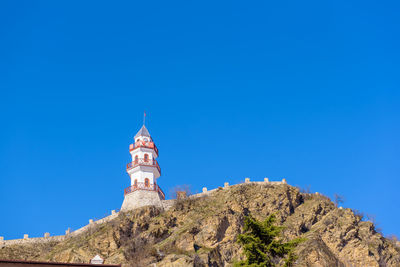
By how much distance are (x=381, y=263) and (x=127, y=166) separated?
37367 mm

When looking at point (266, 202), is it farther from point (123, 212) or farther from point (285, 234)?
point (123, 212)

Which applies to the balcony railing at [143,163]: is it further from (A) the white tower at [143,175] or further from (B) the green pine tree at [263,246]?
(B) the green pine tree at [263,246]

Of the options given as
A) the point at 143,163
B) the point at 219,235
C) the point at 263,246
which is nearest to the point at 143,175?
the point at 143,163

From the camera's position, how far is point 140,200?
72.6 m

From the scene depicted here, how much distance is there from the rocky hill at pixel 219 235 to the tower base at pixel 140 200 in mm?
2535

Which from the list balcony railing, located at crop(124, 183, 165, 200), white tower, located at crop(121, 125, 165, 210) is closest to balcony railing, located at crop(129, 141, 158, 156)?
white tower, located at crop(121, 125, 165, 210)

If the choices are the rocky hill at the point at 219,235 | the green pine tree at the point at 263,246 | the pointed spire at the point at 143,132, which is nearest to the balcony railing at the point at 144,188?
the rocky hill at the point at 219,235

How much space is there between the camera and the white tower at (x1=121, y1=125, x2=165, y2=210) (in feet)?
240

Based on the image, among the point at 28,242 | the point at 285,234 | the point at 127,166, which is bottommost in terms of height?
the point at 285,234

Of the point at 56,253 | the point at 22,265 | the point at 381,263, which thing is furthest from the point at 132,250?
the point at 381,263

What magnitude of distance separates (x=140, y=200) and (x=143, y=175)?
4.76 metres

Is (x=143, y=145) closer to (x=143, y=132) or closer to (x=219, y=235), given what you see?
(x=143, y=132)

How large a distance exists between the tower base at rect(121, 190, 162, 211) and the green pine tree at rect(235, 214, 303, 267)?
38699 mm

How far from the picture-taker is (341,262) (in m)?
61.1
